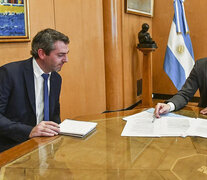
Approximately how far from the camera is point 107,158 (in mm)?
1163

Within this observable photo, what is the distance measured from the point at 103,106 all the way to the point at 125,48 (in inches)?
43.3

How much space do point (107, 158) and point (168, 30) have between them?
4881 millimetres

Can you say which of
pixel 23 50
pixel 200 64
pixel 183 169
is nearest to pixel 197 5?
pixel 200 64

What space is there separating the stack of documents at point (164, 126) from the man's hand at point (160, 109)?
0.04 metres

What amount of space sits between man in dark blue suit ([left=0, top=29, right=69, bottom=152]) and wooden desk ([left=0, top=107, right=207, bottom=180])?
1.32 ft

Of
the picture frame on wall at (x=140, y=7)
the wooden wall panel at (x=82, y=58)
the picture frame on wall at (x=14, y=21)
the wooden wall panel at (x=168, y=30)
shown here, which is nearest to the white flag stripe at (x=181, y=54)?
the wooden wall panel at (x=168, y=30)

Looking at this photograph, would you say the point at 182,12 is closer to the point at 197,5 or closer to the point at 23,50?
the point at 197,5

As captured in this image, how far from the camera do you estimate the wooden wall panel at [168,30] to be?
206 inches

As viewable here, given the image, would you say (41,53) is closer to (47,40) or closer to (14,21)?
(47,40)

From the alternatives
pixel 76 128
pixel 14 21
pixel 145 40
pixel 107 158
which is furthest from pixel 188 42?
pixel 107 158

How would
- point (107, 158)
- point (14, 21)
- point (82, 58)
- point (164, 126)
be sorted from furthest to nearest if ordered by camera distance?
1. point (82, 58)
2. point (14, 21)
3. point (164, 126)
4. point (107, 158)

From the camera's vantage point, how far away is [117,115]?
1.82m

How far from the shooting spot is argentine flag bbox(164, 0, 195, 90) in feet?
16.2

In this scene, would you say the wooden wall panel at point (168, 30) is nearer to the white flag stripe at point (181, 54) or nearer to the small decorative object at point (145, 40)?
the white flag stripe at point (181, 54)
